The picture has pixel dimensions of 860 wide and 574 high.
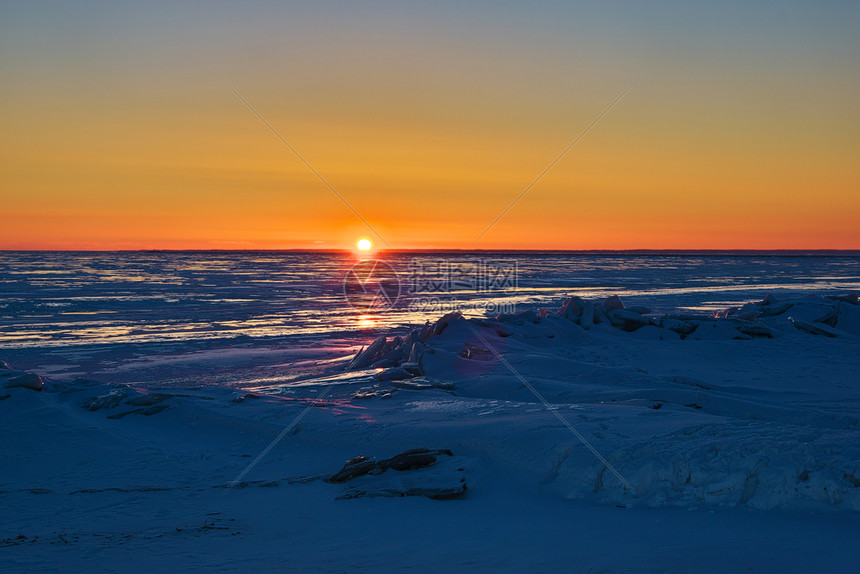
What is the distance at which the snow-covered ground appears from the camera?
381 centimetres

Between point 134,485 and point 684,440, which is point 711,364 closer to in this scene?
point 684,440

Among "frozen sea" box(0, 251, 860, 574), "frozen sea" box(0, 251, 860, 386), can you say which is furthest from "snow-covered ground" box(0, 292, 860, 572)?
"frozen sea" box(0, 251, 860, 386)

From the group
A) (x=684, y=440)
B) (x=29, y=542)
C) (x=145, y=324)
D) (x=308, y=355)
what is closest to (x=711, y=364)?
(x=684, y=440)

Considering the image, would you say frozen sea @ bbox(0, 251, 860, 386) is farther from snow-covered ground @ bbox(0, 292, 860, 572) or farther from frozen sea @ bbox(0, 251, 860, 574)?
snow-covered ground @ bbox(0, 292, 860, 572)

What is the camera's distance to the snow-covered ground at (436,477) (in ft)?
12.5

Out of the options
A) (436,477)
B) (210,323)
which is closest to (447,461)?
(436,477)

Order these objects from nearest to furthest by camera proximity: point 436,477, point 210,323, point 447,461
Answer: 1. point 436,477
2. point 447,461
3. point 210,323

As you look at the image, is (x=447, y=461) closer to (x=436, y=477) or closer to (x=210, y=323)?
(x=436, y=477)

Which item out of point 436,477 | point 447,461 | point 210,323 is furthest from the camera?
point 210,323

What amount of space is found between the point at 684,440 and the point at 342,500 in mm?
2743

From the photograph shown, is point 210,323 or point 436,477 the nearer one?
point 436,477

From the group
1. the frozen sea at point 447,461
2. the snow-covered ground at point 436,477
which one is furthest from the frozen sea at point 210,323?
the snow-covered ground at point 436,477

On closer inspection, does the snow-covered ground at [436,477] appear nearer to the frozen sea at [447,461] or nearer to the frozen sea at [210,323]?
the frozen sea at [447,461]

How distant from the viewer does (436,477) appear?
4949 mm
